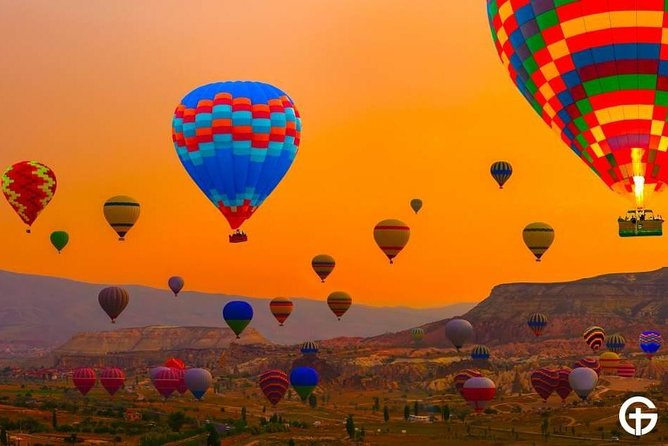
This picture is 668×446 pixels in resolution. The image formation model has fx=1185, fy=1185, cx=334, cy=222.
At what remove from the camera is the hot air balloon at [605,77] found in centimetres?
4628

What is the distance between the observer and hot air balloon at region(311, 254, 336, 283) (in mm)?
109438

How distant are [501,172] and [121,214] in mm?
31580

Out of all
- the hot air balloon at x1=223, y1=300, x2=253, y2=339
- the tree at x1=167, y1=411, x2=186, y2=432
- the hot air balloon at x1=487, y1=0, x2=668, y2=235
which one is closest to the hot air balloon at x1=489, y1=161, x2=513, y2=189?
the hot air balloon at x1=223, y1=300, x2=253, y2=339

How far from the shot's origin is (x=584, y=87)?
47969 mm

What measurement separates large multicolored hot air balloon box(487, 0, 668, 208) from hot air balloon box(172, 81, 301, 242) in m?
23.8

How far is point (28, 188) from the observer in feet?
326

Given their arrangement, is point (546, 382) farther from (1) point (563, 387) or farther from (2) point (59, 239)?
(2) point (59, 239)

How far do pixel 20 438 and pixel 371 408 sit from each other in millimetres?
50277

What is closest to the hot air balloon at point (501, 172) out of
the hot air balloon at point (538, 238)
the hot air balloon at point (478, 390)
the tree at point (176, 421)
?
the hot air balloon at point (538, 238)

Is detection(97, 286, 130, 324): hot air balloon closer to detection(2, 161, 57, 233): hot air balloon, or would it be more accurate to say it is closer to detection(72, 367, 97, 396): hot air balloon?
detection(72, 367, 97, 396): hot air balloon

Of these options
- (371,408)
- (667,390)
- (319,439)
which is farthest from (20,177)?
(667,390)

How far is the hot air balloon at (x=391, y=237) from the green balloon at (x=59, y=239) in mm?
33308

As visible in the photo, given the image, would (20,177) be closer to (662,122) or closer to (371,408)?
(371,408)

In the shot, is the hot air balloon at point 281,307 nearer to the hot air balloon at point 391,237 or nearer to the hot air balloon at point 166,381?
the hot air balloon at point 166,381
